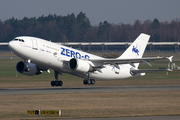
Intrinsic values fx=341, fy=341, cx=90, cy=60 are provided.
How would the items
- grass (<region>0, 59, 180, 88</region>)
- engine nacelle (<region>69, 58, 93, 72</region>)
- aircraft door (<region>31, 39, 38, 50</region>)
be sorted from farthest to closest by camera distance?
grass (<region>0, 59, 180, 88</region>) < engine nacelle (<region>69, 58, 93, 72</region>) < aircraft door (<region>31, 39, 38, 50</region>)

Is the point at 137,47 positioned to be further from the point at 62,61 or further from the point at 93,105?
the point at 93,105

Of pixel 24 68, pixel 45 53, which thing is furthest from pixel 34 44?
pixel 24 68

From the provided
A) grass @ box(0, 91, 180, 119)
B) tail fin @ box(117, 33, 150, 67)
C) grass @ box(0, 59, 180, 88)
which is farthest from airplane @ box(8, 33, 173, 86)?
grass @ box(0, 91, 180, 119)

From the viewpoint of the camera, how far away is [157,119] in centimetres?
2039

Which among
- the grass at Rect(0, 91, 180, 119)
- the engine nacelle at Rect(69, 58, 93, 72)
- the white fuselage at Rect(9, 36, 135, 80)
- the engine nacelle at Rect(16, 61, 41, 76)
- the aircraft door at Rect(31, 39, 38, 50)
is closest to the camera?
the grass at Rect(0, 91, 180, 119)

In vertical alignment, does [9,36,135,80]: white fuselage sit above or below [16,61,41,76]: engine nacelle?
above

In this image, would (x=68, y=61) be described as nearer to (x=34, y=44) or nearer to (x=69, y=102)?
(x=34, y=44)

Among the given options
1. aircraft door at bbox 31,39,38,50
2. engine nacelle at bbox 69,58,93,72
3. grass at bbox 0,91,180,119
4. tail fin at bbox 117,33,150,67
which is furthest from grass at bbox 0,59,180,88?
grass at bbox 0,91,180,119

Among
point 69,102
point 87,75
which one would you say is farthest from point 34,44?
point 69,102

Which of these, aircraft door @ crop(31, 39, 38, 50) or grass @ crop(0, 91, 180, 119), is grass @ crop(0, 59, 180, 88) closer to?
aircraft door @ crop(31, 39, 38, 50)

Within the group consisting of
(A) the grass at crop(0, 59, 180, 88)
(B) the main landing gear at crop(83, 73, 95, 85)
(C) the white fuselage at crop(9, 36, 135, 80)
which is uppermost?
(C) the white fuselage at crop(9, 36, 135, 80)

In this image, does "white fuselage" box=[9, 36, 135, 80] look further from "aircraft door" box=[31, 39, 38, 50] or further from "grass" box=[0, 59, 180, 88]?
"grass" box=[0, 59, 180, 88]

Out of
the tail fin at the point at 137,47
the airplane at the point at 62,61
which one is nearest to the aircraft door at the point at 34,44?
the airplane at the point at 62,61

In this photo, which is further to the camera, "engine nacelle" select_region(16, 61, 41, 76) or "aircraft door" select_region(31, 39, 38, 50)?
"engine nacelle" select_region(16, 61, 41, 76)
